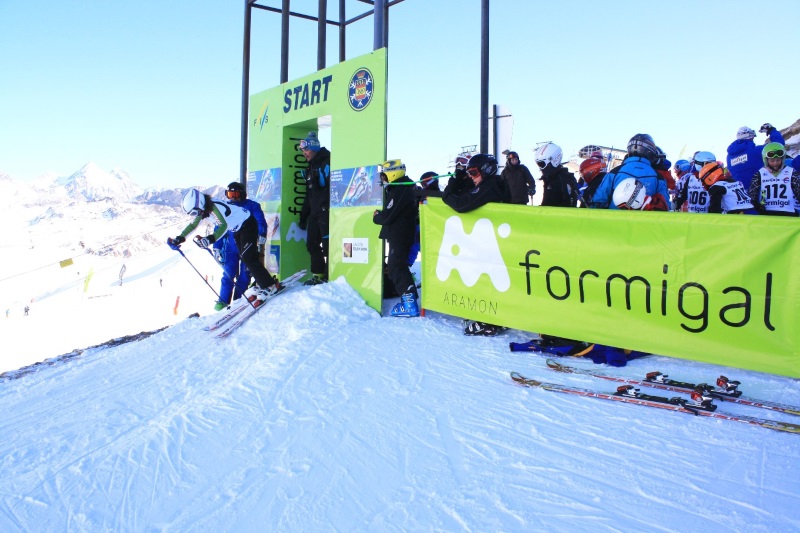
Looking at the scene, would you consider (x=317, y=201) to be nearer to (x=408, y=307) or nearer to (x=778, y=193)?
(x=408, y=307)

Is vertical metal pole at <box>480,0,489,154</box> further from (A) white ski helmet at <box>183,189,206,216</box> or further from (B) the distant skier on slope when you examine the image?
(A) white ski helmet at <box>183,189,206,216</box>

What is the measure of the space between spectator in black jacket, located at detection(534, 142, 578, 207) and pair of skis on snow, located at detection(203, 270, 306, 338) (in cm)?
411

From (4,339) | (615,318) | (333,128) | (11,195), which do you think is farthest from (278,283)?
(11,195)

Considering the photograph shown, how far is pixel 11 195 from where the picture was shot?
387 feet

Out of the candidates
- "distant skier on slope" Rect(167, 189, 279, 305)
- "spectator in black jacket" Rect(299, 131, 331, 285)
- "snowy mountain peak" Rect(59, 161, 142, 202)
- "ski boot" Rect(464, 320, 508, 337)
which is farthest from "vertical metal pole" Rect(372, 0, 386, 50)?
"snowy mountain peak" Rect(59, 161, 142, 202)

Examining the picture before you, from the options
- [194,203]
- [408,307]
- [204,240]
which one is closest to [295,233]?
[204,240]

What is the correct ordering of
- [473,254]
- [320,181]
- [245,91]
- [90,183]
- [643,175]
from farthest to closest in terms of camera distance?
[90,183] → [245,91] → [320,181] → [473,254] → [643,175]

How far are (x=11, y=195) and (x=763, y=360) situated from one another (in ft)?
485

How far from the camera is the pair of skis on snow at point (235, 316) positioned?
22.0ft

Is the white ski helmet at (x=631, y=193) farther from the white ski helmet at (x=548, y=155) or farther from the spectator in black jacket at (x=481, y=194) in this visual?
the spectator in black jacket at (x=481, y=194)

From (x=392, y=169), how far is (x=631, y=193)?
3056 millimetres

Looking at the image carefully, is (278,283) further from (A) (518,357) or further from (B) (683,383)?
(B) (683,383)

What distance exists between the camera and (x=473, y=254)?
568 centimetres

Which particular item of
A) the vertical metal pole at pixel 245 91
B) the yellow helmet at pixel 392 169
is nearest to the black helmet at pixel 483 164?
the yellow helmet at pixel 392 169
